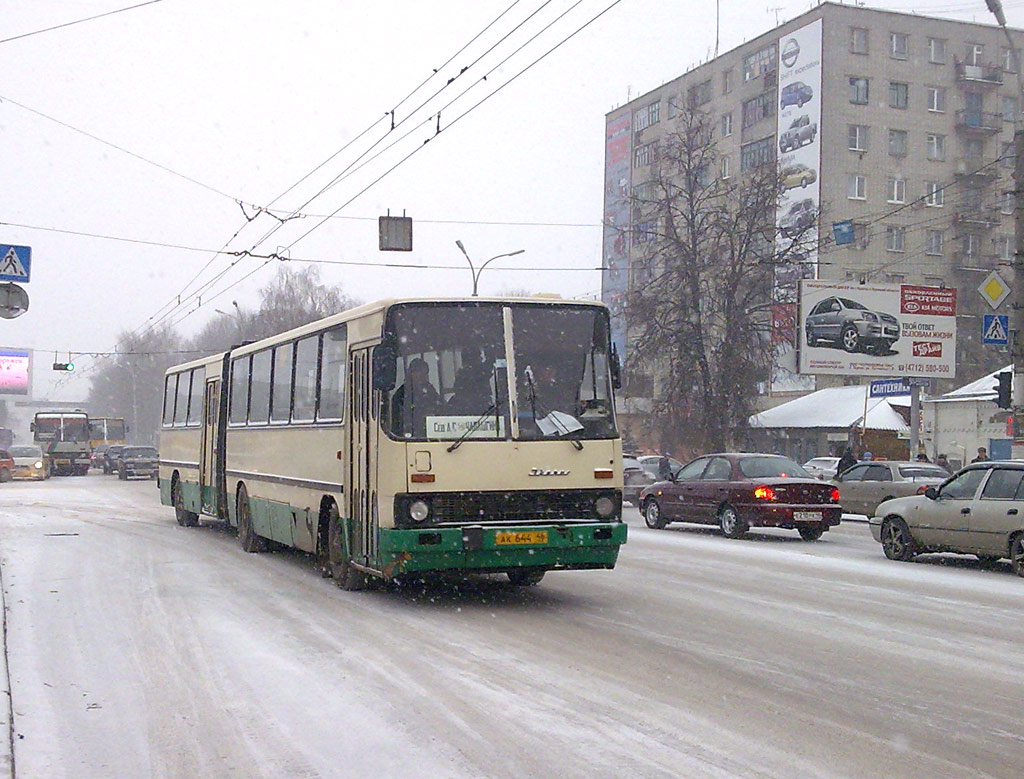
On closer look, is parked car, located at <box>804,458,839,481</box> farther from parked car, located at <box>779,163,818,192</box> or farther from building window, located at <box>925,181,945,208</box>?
building window, located at <box>925,181,945,208</box>

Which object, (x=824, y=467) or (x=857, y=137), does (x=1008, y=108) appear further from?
(x=824, y=467)

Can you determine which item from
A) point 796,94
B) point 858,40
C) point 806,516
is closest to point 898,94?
point 858,40

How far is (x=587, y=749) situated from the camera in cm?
601

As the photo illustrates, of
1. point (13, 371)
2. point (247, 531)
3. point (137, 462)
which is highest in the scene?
point (13, 371)

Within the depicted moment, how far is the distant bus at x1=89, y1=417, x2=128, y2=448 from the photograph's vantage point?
68.8 metres

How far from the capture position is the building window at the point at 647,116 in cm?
8450

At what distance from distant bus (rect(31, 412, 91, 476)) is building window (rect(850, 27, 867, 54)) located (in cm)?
4557

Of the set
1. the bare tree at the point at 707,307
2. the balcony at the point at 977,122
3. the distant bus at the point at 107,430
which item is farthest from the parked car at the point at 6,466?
the balcony at the point at 977,122

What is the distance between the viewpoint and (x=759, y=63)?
7306 centimetres

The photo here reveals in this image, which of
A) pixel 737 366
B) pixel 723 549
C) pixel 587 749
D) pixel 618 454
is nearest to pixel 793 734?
pixel 587 749

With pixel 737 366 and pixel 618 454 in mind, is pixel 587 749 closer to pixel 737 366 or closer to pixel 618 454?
pixel 618 454

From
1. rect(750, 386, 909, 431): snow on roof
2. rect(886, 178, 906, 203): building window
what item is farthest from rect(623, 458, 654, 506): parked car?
rect(886, 178, 906, 203): building window

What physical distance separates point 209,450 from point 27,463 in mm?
33499

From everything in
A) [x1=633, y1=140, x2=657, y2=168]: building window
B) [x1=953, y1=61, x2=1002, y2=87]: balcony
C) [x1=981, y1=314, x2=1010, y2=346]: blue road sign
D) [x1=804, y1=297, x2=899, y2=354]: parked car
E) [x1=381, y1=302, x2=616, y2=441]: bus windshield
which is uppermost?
[x1=953, y1=61, x2=1002, y2=87]: balcony
